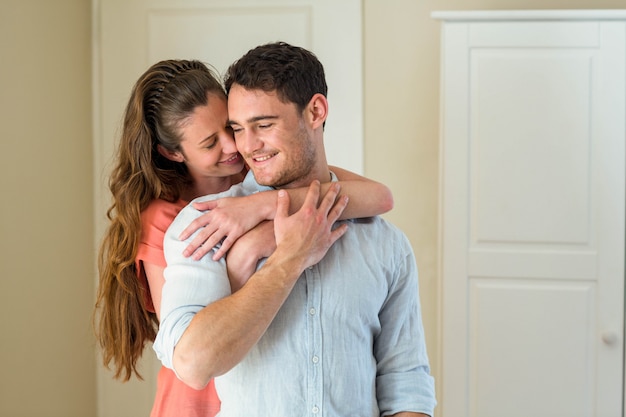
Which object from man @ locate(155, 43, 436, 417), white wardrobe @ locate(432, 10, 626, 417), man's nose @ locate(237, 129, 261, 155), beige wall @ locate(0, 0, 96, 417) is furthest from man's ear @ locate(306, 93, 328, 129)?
beige wall @ locate(0, 0, 96, 417)

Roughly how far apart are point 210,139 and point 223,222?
0.94 ft

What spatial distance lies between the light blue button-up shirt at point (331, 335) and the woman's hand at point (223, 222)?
2 cm

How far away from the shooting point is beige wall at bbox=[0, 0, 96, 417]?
243 cm

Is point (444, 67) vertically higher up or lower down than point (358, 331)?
higher up

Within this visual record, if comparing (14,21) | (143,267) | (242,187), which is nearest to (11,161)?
(14,21)

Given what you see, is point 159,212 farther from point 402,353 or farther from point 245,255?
point 402,353

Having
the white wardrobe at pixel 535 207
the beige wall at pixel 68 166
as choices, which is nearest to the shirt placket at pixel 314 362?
the white wardrobe at pixel 535 207

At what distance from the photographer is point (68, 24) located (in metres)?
2.92

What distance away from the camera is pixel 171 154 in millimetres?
1639

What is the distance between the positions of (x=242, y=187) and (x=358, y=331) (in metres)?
0.38

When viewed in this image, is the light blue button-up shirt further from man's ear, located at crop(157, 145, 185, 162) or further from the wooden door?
the wooden door

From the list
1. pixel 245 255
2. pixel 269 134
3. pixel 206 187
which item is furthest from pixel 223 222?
pixel 206 187

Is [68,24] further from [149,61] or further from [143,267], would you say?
[143,267]

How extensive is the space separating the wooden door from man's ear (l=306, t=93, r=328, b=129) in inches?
64.6
